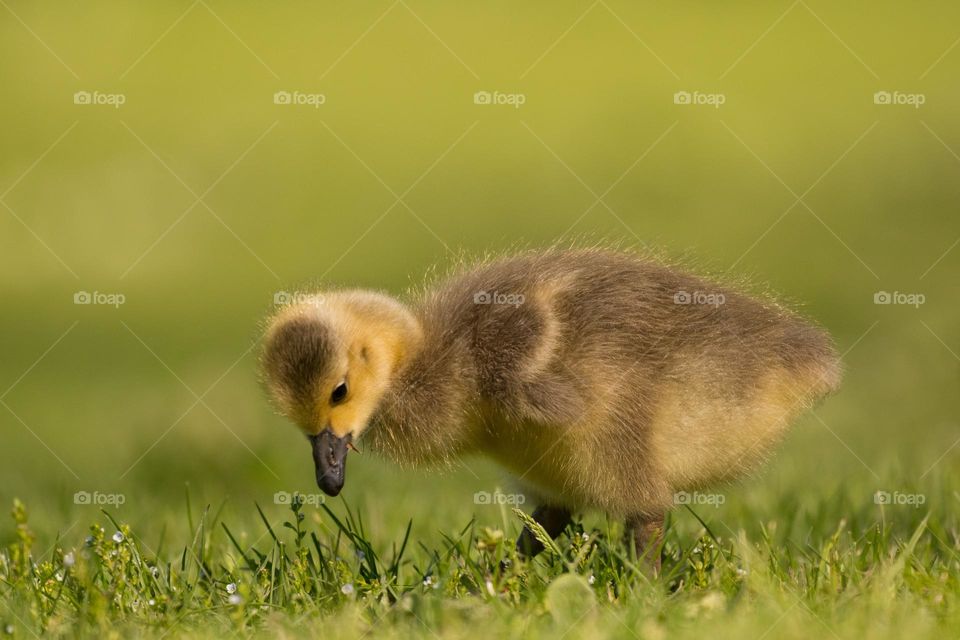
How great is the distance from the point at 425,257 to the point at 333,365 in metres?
7.53

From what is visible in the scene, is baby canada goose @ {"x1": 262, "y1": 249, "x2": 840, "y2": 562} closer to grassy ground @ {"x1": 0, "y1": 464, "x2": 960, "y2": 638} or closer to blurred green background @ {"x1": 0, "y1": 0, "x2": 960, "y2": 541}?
grassy ground @ {"x1": 0, "y1": 464, "x2": 960, "y2": 638}

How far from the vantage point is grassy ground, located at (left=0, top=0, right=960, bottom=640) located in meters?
4.05

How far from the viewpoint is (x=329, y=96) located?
14844 mm

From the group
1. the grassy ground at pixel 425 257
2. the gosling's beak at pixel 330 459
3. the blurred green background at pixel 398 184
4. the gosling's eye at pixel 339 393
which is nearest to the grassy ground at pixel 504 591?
the grassy ground at pixel 425 257

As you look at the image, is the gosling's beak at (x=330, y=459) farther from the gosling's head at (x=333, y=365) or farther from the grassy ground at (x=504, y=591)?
the grassy ground at (x=504, y=591)

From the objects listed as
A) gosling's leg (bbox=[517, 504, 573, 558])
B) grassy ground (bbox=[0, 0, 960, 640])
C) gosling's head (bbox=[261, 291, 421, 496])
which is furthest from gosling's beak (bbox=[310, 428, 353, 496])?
gosling's leg (bbox=[517, 504, 573, 558])

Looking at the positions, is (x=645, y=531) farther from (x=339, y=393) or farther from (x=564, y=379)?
(x=339, y=393)

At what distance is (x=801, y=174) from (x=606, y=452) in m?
8.79

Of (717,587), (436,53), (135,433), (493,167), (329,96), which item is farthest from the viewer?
(436,53)

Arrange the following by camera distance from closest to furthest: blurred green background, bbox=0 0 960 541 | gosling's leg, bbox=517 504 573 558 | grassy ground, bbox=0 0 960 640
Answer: grassy ground, bbox=0 0 960 640, gosling's leg, bbox=517 504 573 558, blurred green background, bbox=0 0 960 541

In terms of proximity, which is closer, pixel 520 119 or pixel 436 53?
pixel 520 119

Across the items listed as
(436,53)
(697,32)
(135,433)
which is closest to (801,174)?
(697,32)

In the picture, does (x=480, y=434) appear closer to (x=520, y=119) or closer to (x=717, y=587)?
(x=717, y=587)

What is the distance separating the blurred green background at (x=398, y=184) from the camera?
8.54m
